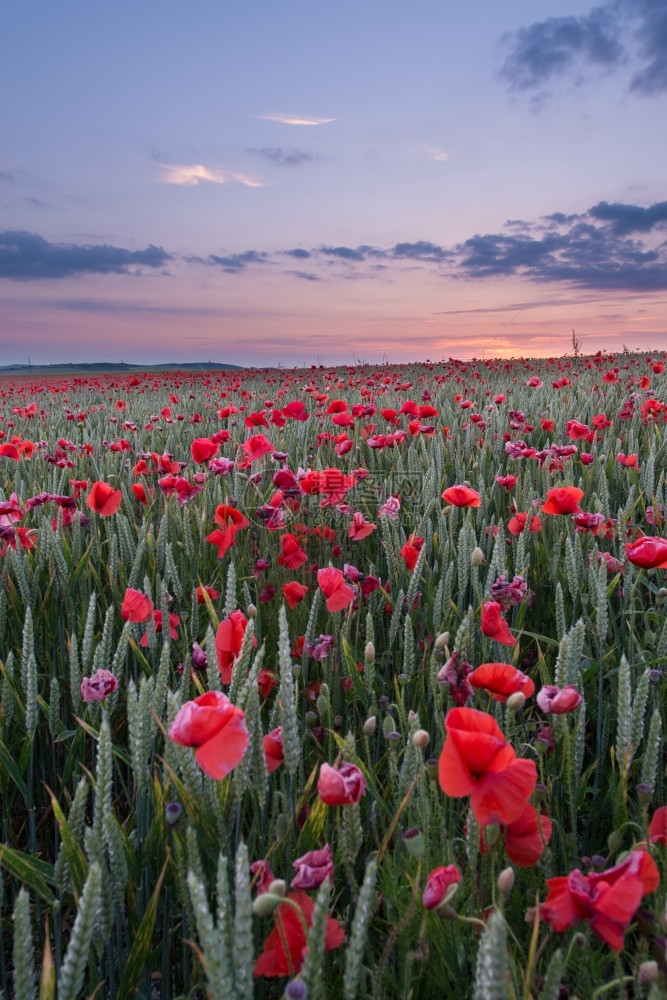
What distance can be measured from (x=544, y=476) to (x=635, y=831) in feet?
→ 6.22

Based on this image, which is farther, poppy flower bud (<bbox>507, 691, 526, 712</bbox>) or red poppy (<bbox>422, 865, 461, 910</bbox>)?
poppy flower bud (<bbox>507, 691, 526, 712</bbox>)

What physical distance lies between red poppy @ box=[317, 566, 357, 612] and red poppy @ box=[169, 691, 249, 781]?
2.08ft

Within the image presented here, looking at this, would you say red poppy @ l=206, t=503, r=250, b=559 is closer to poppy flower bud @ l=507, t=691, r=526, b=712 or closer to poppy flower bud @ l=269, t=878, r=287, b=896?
poppy flower bud @ l=507, t=691, r=526, b=712

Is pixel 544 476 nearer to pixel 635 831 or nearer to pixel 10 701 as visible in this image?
pixel 635 831

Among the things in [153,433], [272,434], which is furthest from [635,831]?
[153,433]

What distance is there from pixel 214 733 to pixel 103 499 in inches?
55.5

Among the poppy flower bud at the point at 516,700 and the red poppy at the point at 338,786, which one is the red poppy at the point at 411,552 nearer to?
the poppy flower bud at the point at 516,700

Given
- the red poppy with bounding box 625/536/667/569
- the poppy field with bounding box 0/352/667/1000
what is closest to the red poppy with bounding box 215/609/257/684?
the poppy field with bounding box 0/352/667/1000

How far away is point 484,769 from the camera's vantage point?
0.74 meters

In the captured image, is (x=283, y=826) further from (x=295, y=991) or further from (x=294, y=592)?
(x=294, y=592)

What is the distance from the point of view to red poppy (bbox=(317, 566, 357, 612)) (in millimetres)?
1396

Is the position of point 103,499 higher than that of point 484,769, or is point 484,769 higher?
point 103,499

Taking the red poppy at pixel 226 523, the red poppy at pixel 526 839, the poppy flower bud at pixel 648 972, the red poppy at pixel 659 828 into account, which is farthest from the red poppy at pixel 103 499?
the poppy flower bud at pixel 648 972

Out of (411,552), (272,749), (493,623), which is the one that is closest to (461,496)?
(411,552)
